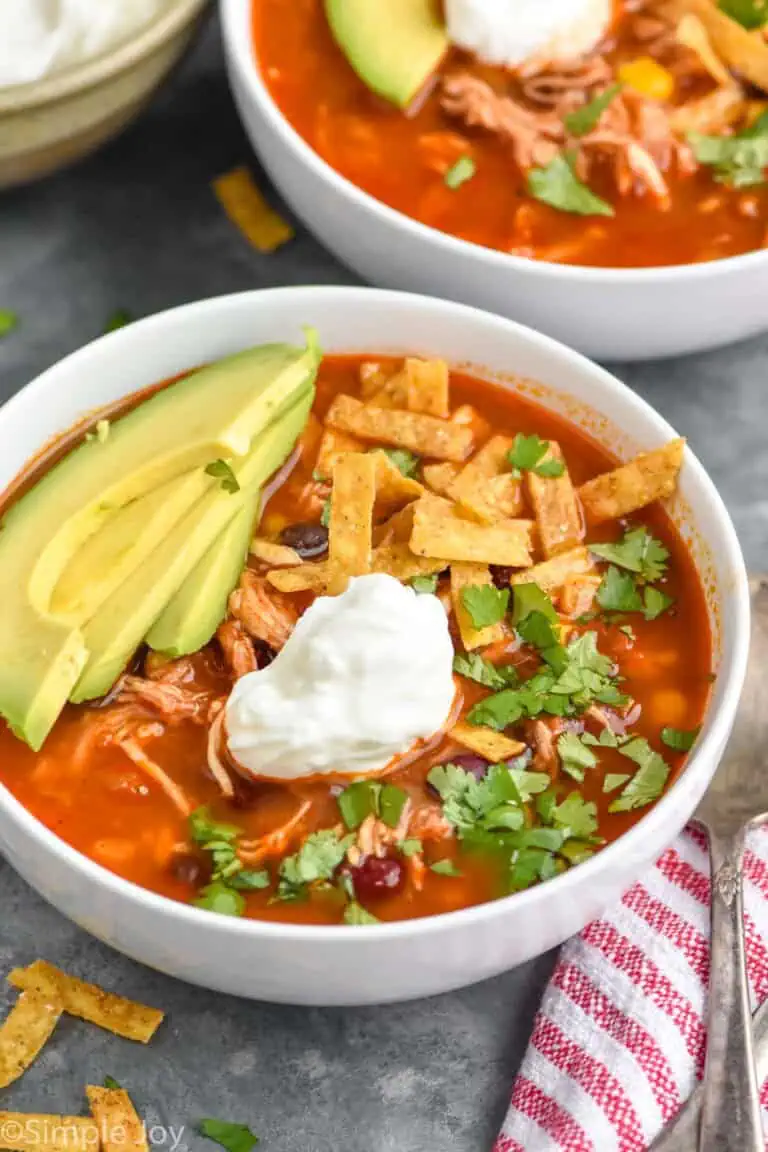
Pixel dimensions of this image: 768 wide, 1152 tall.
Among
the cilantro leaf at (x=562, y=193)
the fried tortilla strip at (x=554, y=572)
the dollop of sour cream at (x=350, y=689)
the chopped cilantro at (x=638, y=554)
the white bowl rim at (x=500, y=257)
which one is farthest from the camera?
the cilantro leaf at (x=562, y=193)

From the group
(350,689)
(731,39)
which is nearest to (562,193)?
(731,39)

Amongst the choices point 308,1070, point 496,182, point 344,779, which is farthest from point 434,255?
point 308,1070

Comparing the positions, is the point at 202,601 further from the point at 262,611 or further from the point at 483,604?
the point at 483,604

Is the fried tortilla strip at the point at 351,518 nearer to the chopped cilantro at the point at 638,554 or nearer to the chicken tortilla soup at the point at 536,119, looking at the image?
the chopped cilantro at the point at 638,554

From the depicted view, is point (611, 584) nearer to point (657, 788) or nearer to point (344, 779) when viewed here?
point (657, 788)

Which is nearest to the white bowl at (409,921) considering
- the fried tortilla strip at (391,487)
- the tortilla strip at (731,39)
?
the fried tortilla strip at (391,487)

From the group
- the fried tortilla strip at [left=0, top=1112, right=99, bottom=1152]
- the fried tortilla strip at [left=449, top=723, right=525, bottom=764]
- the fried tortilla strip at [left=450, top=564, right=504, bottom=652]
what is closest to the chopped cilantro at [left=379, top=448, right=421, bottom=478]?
the fried tortilla strip at [left=450, top=564, right=504, bottom=652]
